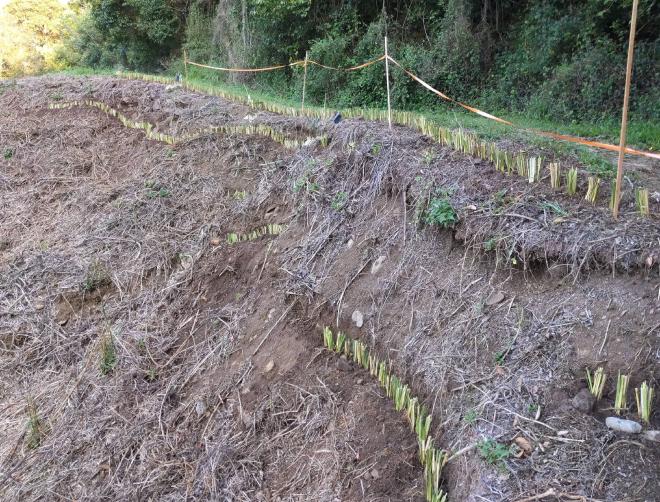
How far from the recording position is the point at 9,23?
76.3ft

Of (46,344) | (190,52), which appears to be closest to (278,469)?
(46,344)

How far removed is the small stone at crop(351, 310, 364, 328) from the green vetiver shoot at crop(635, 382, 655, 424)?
1.76m

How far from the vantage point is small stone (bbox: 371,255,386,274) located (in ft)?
13.0

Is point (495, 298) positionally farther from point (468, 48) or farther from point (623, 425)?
point (468, 48)

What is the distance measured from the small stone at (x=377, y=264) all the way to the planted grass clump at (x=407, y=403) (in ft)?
1.90

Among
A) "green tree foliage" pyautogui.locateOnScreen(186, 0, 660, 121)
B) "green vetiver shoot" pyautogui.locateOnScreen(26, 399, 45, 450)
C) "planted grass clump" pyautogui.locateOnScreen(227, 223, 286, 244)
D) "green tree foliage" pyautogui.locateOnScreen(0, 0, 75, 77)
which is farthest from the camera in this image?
"green tree foliage" pyautogui.locateOnScreen(0, 0, 75, 77)

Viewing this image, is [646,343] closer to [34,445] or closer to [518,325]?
[518,325]

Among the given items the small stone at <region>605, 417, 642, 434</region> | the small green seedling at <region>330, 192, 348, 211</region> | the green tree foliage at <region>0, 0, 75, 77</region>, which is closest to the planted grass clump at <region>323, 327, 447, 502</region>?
the small stone at <region>605, 417, 642, 434</region>

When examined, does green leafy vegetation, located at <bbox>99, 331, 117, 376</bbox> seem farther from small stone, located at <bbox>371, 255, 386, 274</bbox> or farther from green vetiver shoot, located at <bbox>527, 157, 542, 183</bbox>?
green vetiver shoot, located at <bbox>527, 157, 542, 183</bbox>

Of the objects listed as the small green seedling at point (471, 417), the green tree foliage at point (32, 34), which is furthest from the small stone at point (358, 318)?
the green tree foliage at point (32, 34)

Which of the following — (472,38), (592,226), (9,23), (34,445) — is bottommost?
(34,445)

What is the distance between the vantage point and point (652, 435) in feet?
8.05

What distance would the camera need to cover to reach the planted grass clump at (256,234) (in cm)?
504

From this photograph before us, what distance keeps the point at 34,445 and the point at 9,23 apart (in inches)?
1015
